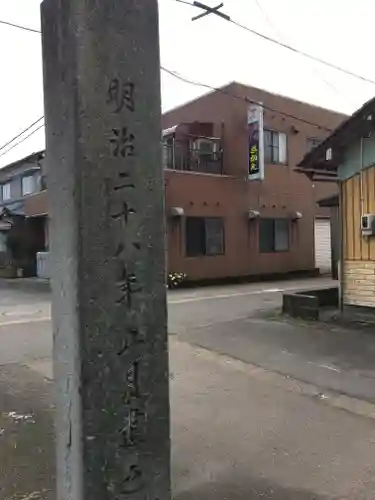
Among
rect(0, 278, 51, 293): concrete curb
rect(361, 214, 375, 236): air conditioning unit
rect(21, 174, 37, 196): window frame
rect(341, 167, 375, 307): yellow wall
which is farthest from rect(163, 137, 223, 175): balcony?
rect(361, 214, 375, 236): air conditioning unit

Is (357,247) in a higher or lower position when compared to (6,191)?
lower

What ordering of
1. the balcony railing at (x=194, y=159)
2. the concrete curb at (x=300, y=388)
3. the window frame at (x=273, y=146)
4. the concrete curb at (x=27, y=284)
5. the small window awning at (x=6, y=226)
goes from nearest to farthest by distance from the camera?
the concrete curb at (x=300, y=388)
the concrete curb at (x=27, y=284)
the balcony railing at (x=194, y=159)
the window frame at (x=273, y=146)
the small window awning at (x=6, y=226)

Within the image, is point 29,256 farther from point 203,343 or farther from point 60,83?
point 60,83

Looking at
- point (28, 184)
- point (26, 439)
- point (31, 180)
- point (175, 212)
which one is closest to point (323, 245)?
point (175, 212)

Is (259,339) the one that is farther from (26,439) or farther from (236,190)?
(236,190)

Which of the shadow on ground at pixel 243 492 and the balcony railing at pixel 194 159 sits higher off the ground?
the balcony railing at pixel 194 159

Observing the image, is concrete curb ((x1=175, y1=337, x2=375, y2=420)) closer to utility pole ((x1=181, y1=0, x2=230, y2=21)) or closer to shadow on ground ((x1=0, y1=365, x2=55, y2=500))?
shadow on ground ((x1=0, y1=365, x2=55, y2=500))

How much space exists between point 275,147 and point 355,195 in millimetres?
11951

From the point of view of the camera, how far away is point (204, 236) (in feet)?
62.3

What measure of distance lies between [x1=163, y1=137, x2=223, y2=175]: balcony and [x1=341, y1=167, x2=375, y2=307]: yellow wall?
10117mm

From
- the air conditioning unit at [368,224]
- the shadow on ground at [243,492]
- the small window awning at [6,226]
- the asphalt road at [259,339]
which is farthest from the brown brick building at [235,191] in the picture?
the shadow on ground at [243,492]

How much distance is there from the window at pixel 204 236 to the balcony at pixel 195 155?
218 centimetres

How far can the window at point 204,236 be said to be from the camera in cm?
1858

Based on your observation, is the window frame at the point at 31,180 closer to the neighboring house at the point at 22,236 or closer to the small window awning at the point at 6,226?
the neighboring house at the point at 22,236
